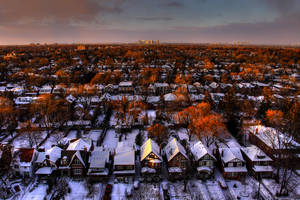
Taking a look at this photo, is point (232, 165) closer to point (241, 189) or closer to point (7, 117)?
point (241, 189)

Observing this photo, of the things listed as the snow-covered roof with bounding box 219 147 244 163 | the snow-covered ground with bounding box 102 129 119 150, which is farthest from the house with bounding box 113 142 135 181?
the snow-covered roof with bounding box 219 147 244 163

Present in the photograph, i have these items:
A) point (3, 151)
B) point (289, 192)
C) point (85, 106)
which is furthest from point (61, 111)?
point (289, 192)

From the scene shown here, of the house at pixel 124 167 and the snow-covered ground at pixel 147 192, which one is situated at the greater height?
the house at pixel 124 167

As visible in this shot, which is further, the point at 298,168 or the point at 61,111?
the point at 61,111

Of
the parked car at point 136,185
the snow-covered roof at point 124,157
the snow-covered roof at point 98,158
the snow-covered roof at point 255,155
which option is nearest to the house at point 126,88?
the snow-covered roof at point 124,157

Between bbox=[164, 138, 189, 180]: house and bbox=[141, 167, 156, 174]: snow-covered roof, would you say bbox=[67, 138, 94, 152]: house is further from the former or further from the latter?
bbox=[164, 138, 189, 180]: house

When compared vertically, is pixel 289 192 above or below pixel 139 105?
below

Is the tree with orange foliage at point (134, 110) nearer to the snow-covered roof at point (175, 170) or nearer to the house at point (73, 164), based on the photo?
the house at point (73, 164)

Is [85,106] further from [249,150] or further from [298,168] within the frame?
[298,168]
